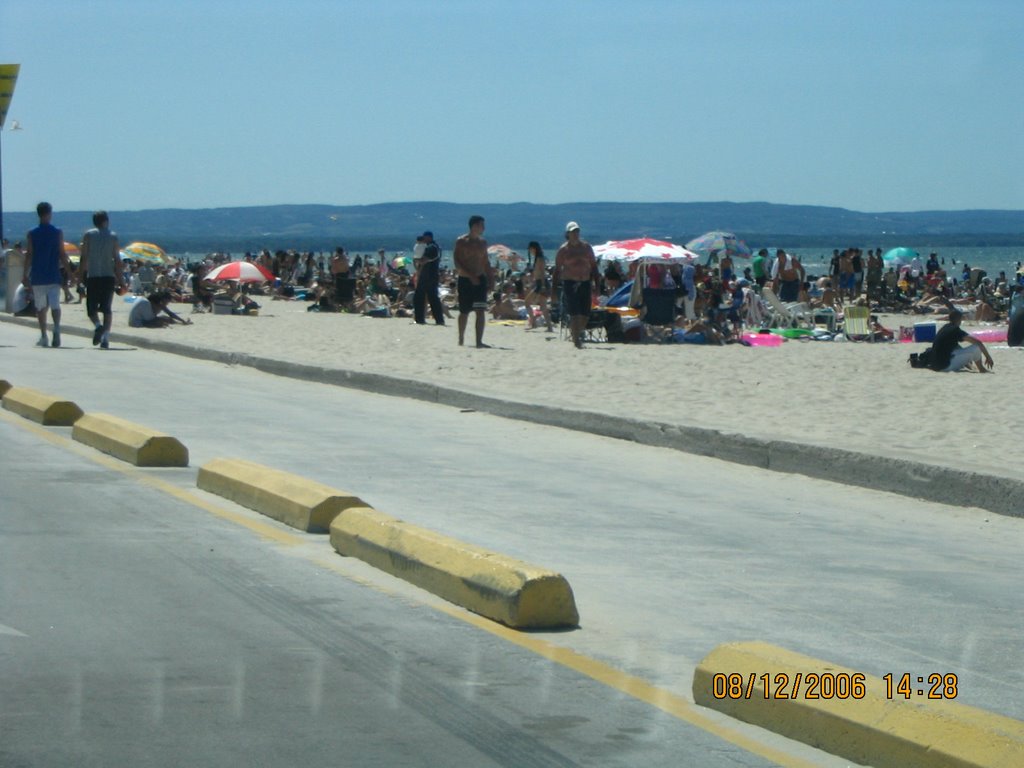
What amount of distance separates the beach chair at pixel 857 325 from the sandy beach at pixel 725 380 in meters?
1.16

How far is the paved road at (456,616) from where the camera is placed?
4.62m

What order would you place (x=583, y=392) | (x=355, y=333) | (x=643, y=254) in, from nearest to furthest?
(x=583, y=392)
(x=355, y=333)
(x=643, y=254)

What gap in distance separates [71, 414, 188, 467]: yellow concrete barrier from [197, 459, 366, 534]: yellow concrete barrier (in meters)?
0.77

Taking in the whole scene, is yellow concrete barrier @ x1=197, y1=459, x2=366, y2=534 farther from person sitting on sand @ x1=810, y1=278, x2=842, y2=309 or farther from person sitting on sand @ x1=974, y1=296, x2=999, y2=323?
person sitting on sand @ x1=974, y1=296, x2=999, y2=323

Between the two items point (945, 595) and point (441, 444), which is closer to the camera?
point (945, 595)

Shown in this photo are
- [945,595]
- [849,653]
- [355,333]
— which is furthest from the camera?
[355,333]

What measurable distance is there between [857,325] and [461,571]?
19.9 m

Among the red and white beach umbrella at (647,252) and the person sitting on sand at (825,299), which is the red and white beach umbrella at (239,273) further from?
the person sitting on sand at (825,299)

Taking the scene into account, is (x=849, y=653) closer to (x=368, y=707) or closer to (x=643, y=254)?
(x=368, y=707)

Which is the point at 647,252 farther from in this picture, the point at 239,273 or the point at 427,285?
the point at 239,273

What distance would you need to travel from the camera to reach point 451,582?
624 centimetres

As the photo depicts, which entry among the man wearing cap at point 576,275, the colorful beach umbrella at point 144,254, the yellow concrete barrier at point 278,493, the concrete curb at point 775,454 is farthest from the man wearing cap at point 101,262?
the colorful beach umbrella at point 144,254

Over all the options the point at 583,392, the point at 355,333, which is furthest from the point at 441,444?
the point at 355,333

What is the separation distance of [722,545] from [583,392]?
6.94 metres
